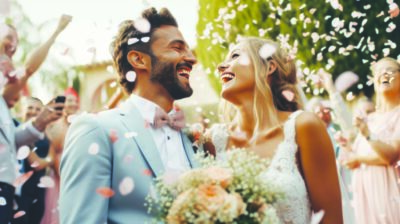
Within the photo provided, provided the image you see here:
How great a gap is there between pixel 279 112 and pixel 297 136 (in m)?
0.42

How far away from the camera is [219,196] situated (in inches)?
89.5

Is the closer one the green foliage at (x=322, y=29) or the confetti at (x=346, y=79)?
the green foliage at (x=322, y=29)

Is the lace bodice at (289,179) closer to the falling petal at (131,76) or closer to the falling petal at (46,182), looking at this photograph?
the falling petal at (131,76)

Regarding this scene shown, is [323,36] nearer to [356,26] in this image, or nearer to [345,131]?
[356,26]

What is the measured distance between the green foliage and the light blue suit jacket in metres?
6.99

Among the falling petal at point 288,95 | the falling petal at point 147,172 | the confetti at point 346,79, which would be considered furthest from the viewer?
the confetti at point 346,79

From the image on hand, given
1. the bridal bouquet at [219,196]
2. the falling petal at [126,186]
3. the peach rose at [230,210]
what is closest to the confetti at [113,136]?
the falling petal at [126,186]

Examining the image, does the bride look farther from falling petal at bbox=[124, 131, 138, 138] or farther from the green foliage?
the green foliage

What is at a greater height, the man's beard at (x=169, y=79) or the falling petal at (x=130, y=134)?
the man's beard at (x=169, y=79)

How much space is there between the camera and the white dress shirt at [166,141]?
2.93 metres

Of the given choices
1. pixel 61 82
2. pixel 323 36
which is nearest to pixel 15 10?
pixel 61 82

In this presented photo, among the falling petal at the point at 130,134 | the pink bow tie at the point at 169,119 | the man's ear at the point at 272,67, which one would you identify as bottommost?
the falling petal at the point at 130,134

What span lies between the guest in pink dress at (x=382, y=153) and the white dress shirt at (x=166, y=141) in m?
2.77

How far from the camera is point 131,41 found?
10.5ft
